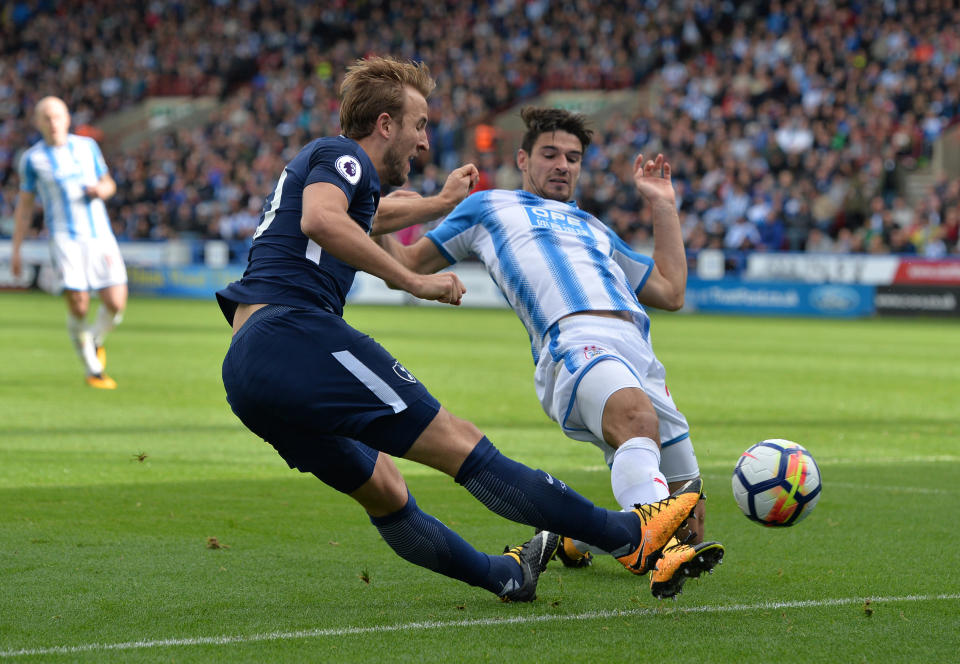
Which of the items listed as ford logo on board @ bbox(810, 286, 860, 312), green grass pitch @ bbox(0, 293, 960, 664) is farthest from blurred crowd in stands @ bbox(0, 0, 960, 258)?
green grass pitch @ bbox(0, 293, 960, 664)

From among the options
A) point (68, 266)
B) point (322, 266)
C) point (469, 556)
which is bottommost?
point (68, 266)

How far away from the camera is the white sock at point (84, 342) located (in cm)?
1245

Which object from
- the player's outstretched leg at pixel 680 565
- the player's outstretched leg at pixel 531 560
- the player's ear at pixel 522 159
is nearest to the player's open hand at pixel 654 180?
the player's ear at pixel 522 159

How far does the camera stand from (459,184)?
5.16 m

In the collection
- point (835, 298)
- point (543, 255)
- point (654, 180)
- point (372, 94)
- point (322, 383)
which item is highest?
point (372, 94)

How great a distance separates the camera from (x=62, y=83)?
45.2 m

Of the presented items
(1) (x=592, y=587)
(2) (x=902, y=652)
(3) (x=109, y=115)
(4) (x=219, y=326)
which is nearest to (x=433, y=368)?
(4) (x=219, y=326)

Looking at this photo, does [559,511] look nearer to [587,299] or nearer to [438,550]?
[438,550]

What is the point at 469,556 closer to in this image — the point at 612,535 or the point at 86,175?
the point at 612,535

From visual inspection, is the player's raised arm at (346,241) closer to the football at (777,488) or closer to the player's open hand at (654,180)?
the football at (777,488)

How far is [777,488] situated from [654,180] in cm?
153

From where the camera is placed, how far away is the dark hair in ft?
19.6

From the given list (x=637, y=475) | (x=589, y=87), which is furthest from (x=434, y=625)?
(x=589, y=87)

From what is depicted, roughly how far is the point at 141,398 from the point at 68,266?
1534 mm
